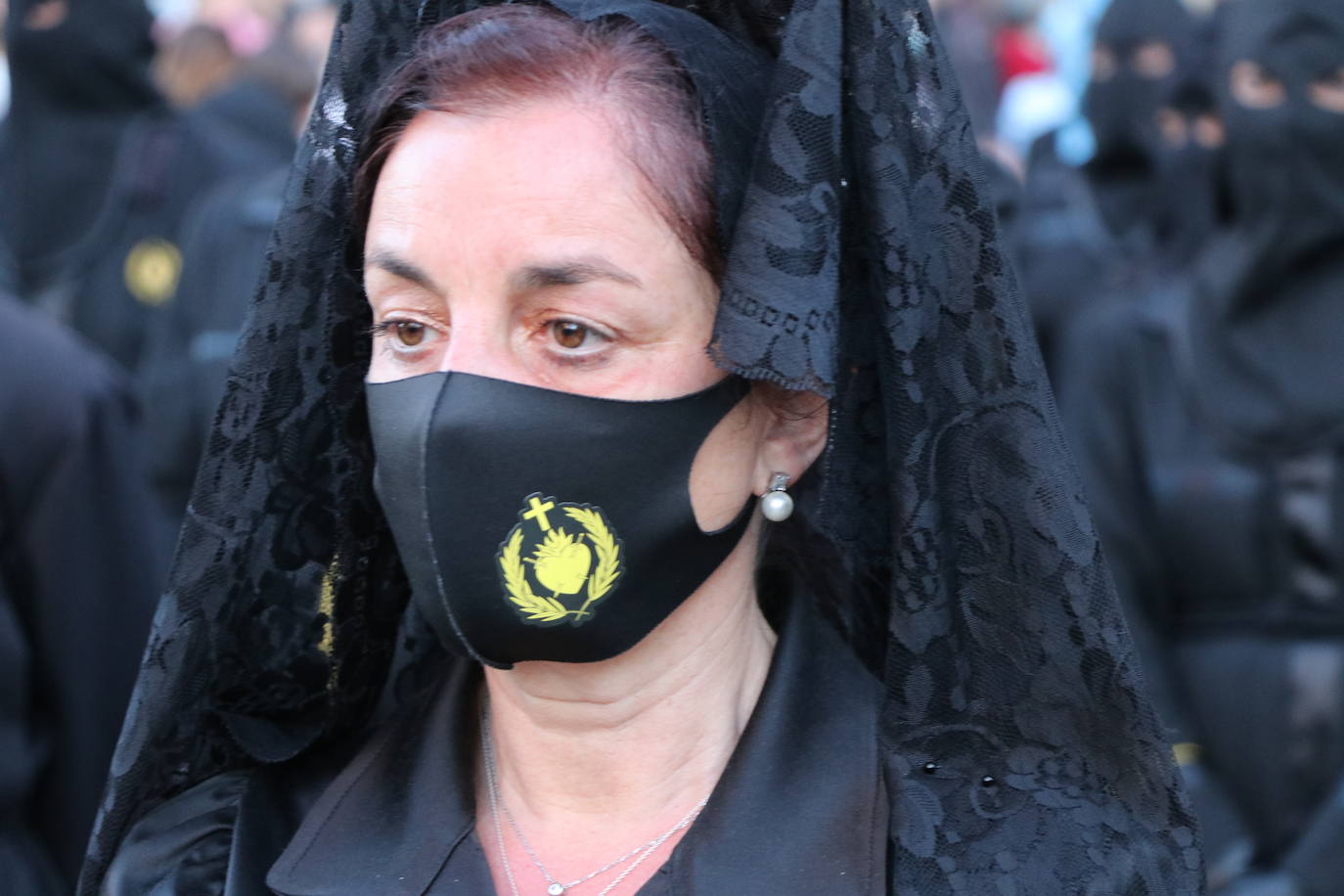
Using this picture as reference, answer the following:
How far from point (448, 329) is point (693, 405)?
30 cm

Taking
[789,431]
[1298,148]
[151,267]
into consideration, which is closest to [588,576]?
[789,431]

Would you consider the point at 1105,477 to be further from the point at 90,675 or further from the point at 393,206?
the point at 393,206

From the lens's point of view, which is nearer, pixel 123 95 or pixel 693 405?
pixel 693 405

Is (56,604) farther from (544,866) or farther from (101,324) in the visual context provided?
(101,324)

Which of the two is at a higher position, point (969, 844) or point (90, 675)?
point (969, 844)

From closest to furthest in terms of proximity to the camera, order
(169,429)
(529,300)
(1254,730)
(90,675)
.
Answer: (529,300), (90,675), (1254,730), (169,429)

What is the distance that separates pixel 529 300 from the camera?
6.64 feet

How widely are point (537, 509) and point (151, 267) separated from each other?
4.65m

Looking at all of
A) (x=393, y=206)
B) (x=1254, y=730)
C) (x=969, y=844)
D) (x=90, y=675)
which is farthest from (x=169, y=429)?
(x=969, y=844)

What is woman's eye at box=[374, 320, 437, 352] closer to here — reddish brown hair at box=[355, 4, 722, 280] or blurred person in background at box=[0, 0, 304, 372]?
reddish brown hair at box=[355, 4, 722, 280]

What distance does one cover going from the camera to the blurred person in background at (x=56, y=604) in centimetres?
337

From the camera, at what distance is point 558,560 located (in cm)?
204

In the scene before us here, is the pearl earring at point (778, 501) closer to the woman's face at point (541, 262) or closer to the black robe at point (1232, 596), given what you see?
the woman's face at point (541, 262)

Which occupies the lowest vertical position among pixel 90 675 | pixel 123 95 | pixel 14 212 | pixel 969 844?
pixel 90 675
